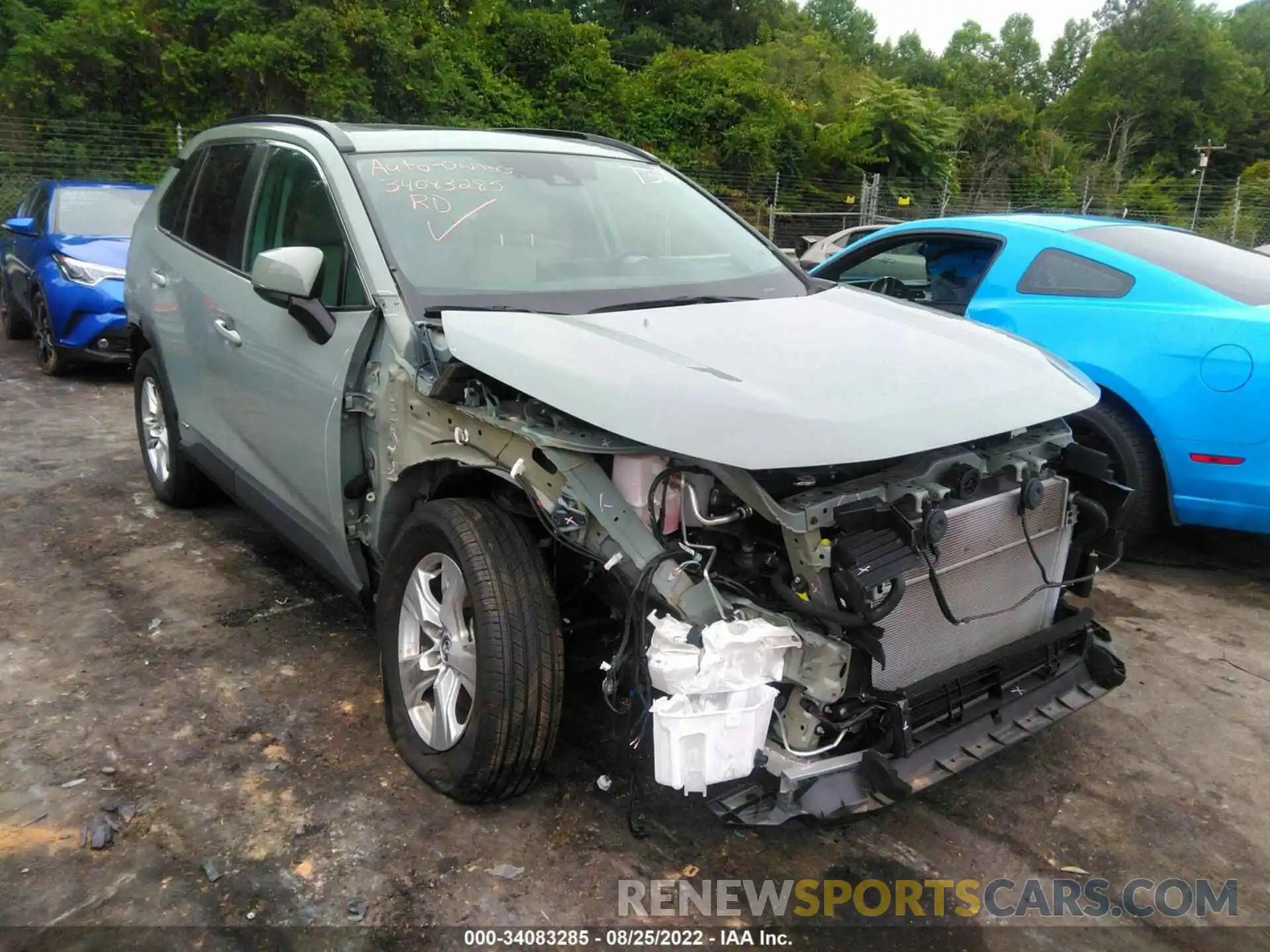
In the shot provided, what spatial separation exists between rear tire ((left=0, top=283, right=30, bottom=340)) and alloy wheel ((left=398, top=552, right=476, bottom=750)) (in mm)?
8888

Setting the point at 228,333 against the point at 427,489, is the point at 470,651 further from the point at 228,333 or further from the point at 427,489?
the point at 228,333

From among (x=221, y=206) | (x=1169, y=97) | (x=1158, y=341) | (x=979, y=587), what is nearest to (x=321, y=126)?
(x=221, y=206)

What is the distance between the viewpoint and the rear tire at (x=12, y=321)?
9742 millimetres

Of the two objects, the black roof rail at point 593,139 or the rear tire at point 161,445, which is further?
the rear tire at point 161,445

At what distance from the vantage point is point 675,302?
3129 millimetres

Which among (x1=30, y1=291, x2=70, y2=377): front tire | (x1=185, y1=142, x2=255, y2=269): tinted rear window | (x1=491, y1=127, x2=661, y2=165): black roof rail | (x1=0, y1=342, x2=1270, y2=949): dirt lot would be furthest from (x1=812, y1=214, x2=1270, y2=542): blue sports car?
(x1=30, y1=291, x2=70, y2=377): front tire

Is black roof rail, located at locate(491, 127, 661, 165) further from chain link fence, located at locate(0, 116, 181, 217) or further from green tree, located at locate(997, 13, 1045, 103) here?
green tree, located at locate(997, 13, 1045, 103)

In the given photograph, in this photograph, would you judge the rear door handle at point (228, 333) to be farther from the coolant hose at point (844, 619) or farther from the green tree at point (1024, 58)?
the green tree at point (1024, 58)

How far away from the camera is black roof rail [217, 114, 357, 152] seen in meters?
3.35

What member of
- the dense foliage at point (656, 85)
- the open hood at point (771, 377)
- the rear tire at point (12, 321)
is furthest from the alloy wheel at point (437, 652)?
the dense foliage at point (656, 85)

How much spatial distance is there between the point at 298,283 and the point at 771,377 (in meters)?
1.46

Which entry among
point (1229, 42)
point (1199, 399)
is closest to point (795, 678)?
point (1199, 399)

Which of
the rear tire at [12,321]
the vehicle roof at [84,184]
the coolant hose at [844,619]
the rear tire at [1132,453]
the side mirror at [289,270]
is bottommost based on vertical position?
the rear tire at [12,321]

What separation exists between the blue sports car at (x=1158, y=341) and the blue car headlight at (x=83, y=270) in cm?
672
